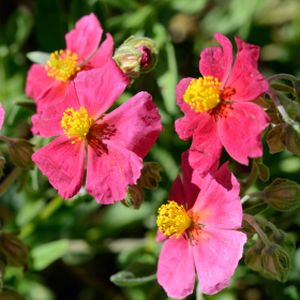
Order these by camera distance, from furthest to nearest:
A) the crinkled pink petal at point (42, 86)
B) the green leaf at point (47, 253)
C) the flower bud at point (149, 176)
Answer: the green leaf at point (47, 253) → the crinkled pink petal at point (42, 86) → the flower bud at point (149, 176)

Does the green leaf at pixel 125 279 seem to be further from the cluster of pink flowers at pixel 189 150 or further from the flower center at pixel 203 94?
the flower center at pixel 203 94

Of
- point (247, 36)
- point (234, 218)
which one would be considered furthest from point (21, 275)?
point (247, 36)

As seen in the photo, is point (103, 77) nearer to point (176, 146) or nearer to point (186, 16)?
point (176, 146)

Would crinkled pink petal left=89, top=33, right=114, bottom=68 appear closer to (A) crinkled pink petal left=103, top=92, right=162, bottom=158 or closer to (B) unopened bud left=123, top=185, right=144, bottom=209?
(A) crinkled pink petal left=103, top=92, right=162, bottom=158

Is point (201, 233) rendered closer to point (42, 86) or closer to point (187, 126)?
point (187, 126)

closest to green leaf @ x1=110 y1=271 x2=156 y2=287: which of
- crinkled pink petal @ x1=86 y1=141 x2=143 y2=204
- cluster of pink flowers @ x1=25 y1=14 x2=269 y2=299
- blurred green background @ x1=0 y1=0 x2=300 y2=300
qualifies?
Result: blurred green background @ x1=0 y1=0 x2=300 y2=300

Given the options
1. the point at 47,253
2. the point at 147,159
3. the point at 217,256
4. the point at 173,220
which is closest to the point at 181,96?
the point at 173,220

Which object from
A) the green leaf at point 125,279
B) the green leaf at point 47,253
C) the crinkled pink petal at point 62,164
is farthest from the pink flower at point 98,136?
the green leaf at point 47,253
